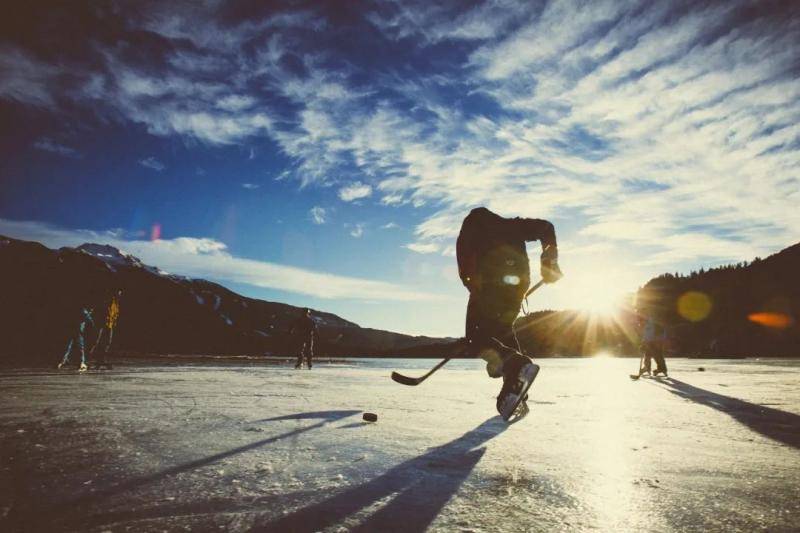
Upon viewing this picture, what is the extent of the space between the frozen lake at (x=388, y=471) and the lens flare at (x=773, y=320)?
62.5 m

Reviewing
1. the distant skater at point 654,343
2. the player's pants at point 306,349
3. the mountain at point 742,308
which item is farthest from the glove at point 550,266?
the mountain at point 742,308

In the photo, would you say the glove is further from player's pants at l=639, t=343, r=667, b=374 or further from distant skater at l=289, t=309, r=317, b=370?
distant skater at l=289, t=309, r=317, b=370

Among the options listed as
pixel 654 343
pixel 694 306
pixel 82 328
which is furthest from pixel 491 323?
pixel 694 306

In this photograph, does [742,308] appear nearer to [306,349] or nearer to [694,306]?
[694,306]

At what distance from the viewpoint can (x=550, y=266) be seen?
370 centimetres

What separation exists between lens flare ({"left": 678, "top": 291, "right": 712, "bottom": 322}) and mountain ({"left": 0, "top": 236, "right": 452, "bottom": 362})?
35736 millimetres

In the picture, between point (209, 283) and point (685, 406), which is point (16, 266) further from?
point (685, 406)

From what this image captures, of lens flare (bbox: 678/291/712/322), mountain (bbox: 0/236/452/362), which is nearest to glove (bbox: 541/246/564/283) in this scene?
mountain (bbox: 0/236/452/362)

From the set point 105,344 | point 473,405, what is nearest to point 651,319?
point 473,405

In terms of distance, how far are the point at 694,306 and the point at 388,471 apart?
72495 millimetres

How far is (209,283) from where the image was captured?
411ft

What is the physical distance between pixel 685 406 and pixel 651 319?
782 centimetres

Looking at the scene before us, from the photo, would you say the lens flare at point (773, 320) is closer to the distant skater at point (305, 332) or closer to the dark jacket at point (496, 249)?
the distant skater at point (305, 332)

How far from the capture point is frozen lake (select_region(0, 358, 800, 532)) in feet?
4.01
